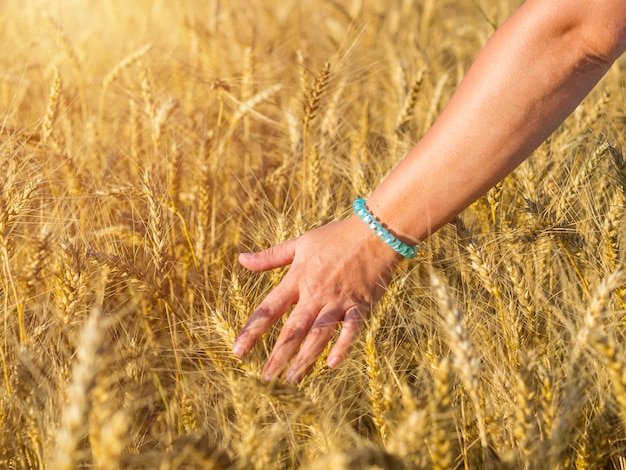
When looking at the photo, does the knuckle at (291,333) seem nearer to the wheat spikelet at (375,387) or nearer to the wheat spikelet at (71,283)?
Result: the wheat spikelet at (375,387)

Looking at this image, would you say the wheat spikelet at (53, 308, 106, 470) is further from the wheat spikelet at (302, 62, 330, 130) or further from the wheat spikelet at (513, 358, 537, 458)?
the wheat spikelet at (302, 62, 330, 130)

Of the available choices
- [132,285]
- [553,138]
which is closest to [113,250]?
[132,285]

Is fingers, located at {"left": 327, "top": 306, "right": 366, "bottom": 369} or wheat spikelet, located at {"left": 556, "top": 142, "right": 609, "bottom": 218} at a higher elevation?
fingers, located at {"left": 327, "top": 306, "right": 366, "bottom": 369}

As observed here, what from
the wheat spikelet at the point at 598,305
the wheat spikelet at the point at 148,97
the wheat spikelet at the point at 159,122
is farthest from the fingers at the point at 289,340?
the wheat spikelet at the point at 148,97

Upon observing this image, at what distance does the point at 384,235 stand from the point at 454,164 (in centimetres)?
19

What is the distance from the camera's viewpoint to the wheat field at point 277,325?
80 centimetres

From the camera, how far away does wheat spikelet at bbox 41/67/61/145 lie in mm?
1479

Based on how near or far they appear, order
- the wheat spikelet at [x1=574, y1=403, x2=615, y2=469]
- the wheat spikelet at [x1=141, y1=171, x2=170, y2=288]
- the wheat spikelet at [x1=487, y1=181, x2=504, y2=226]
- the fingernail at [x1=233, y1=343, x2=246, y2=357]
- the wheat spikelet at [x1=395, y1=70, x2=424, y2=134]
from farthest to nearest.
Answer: the wheat spikelet at [x1=395, y1=70, x2=424, y2=134], the wheat spikelet at [x1=487, y1=181, x2=504, y2=226], the wheat spikelet at [x1=141, y1=171, x2=170, y2=288], the fingernail at [x1=233, y1=343, x2=246, y2=357], the wheat spikelet at [x1=574, y1=403, x2=615, y2=469]

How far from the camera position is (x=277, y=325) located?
1.32 metres

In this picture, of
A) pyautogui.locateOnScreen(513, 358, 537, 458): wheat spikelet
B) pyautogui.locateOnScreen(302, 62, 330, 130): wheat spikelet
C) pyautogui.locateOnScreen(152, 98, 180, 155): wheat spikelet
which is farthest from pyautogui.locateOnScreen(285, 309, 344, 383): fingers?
pyautogui.locateOnScreen(152, 98, 180, 155): wheat spikelet

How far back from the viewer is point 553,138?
5.74 feet

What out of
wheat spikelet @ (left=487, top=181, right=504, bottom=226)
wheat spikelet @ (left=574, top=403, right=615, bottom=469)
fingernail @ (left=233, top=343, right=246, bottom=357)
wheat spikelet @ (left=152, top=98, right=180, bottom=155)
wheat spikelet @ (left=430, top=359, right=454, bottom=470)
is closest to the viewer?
wheat spikelet @ (left=430, top=359, right=454, bottom=470)

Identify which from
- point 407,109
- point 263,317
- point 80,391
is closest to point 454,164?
point 263,317

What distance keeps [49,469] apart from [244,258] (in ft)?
1.71
